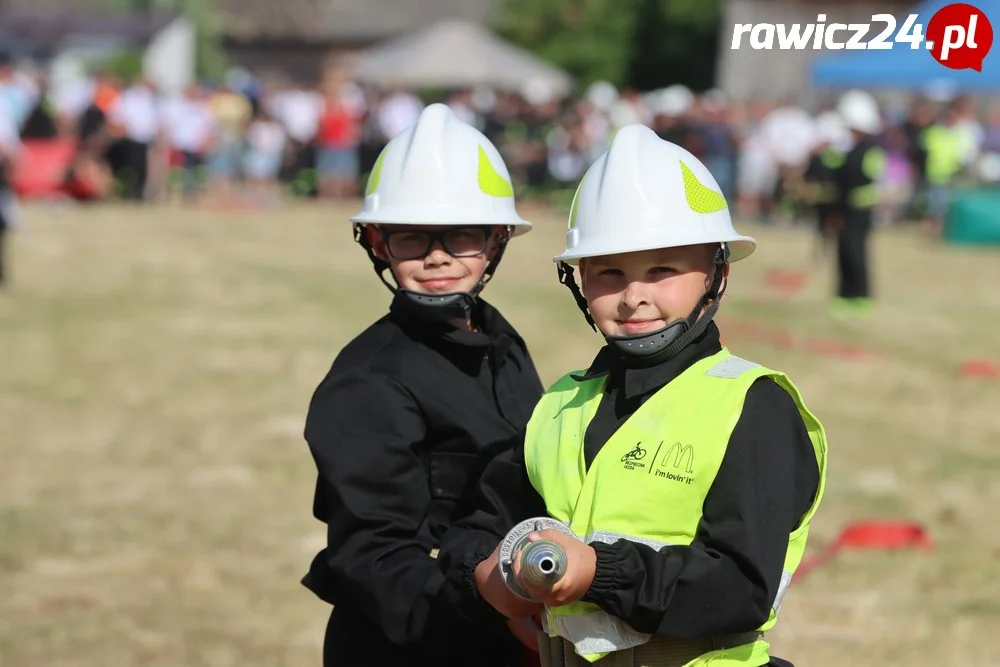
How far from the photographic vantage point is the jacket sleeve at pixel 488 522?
9.41ft

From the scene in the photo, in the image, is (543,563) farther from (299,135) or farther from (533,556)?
(299,135)

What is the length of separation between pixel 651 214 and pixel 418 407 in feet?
2.50

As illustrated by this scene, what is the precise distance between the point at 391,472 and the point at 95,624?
3.81 m

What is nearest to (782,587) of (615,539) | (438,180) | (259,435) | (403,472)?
(615,539)

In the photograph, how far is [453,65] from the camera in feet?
110

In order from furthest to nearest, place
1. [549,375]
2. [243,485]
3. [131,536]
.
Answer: [549,375]
[243,485]
[131,536]

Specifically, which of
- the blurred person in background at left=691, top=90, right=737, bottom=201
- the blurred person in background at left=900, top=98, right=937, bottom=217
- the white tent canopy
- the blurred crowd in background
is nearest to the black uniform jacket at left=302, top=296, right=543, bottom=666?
the blurred crowd in background

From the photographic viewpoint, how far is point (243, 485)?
884 cm

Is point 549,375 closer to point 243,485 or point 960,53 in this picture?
point 243,485

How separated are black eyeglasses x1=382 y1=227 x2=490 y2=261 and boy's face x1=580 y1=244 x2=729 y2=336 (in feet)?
2.29

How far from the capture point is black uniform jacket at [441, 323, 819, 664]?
8.15ft

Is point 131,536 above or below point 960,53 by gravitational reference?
below

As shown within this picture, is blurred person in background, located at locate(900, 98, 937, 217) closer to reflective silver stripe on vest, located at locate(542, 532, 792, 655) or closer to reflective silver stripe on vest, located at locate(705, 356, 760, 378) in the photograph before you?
reflective silver stripe on vest, located at locate(705, 356, 760, 378)

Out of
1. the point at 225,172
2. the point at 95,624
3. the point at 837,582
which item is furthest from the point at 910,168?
the point at 95,624
